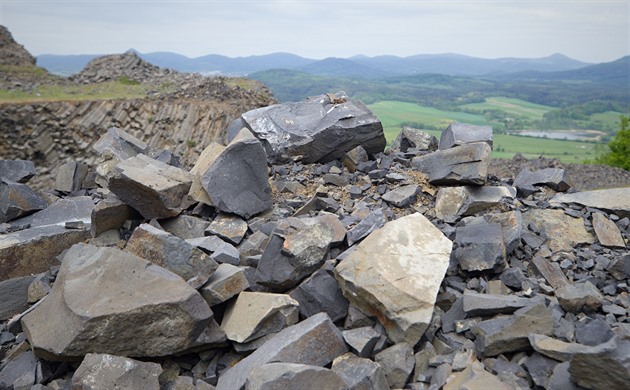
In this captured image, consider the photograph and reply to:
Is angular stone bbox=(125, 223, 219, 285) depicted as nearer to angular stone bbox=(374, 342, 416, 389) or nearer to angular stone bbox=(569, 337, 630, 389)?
angular stone bbox=(374, 342, 416, 389)

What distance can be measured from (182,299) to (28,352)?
236 cm

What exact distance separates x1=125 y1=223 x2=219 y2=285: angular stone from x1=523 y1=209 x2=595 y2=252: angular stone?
5.35 meters

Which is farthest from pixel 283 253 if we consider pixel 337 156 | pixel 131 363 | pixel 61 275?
pixel 337 156

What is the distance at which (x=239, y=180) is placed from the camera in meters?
8.16

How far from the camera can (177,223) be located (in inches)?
315

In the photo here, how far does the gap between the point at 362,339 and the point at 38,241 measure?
19.9 feet

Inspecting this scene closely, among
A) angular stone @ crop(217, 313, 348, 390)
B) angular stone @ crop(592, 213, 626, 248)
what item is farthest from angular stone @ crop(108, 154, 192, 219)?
angular stone @ crop(592, 213, 626, 248)

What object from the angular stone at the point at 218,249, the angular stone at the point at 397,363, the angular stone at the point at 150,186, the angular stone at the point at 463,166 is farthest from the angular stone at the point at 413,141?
the angular stone at the point at 397,363

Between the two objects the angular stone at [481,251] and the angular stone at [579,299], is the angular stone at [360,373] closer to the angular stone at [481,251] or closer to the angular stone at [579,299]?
the angular stone at [481,251]

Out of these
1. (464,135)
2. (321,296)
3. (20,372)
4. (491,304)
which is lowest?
(20,372)

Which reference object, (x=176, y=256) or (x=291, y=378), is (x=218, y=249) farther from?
(x=291, y=378)

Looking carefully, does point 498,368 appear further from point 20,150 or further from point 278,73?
point 278,73

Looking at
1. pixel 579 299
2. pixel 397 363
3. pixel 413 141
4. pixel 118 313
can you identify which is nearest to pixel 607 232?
pixel 579 299

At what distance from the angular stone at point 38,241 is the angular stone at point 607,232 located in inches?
352
